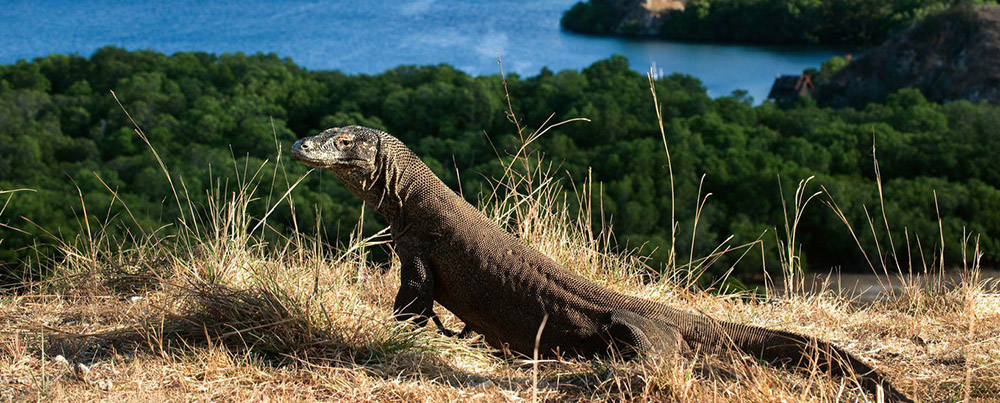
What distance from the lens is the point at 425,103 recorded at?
56969 millimetres

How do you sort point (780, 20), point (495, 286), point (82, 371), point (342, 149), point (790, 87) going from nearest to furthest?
point (82, 371) < point (342, 149) < point (495, 286) < point (790, 87) < point (780, 20)

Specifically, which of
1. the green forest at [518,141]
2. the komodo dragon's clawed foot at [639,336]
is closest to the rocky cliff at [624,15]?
the green forest at [518,141]

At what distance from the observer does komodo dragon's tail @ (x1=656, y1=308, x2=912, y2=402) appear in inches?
140

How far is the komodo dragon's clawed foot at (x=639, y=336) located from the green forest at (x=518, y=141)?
28.0 meters

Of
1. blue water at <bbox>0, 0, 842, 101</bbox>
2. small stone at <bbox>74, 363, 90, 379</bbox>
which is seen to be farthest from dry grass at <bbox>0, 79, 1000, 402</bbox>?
blue water at <bbox>0, 0, 842, 101</bbox>

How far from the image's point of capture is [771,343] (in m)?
3.76

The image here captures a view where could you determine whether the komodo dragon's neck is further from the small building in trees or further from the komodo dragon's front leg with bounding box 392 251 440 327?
the small building in trees

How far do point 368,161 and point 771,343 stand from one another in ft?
6.44

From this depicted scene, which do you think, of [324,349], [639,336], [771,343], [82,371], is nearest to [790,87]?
[771,343]

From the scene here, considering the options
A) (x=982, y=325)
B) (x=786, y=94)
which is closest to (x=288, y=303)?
(x=982, y=325)

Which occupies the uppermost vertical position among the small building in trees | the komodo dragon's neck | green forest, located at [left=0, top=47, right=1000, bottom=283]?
the komodo dragon's neck

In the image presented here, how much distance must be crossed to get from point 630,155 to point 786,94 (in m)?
20.3

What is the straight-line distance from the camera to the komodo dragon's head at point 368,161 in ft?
11.8

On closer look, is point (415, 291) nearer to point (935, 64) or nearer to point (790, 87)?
point (790, 87)
